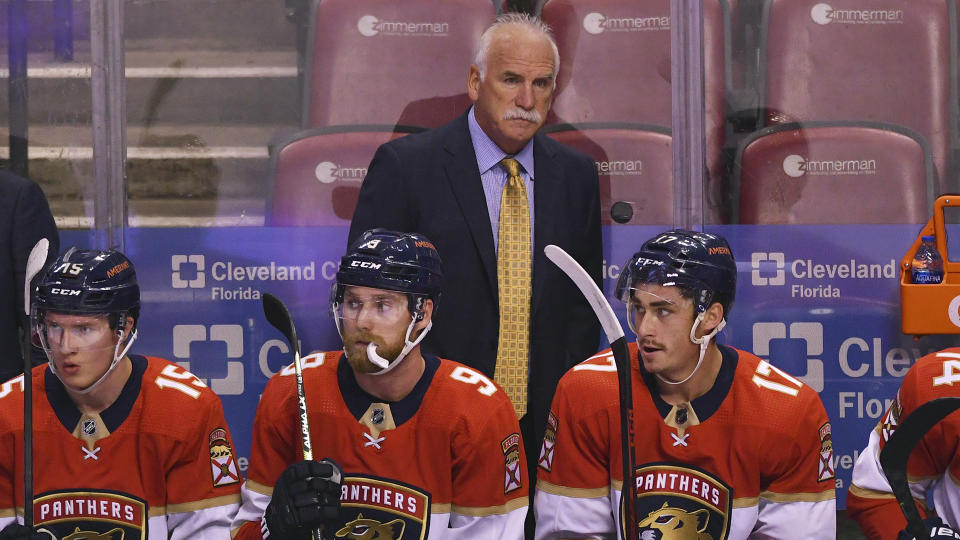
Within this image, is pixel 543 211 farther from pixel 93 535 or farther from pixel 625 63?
pixel 93 535

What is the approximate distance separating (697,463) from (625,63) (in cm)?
145

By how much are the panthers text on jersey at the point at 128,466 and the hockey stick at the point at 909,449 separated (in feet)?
4.38

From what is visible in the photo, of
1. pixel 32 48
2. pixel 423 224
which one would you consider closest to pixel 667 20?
pixel 423 224

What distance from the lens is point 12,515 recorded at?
9.16 ft

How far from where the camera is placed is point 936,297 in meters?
3.67

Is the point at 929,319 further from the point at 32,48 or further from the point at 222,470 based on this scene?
the point at 32,48

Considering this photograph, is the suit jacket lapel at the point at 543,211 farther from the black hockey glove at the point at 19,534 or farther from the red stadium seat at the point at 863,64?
the black hockey glove at the point at 19,534

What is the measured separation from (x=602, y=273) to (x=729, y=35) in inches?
32.4

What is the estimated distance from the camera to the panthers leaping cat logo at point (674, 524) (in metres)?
2.78

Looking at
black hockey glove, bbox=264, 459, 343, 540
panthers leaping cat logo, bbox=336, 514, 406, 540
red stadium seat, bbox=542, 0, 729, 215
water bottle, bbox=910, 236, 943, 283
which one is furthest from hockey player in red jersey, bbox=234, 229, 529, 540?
water bottle, bbox=910, 236, 943, 283

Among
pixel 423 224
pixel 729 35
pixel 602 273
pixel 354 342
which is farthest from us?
pixel 729 35

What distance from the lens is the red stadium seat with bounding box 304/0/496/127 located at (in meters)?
3.89

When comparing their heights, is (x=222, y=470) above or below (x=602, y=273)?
below

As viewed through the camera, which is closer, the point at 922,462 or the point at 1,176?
the point at 922,462
